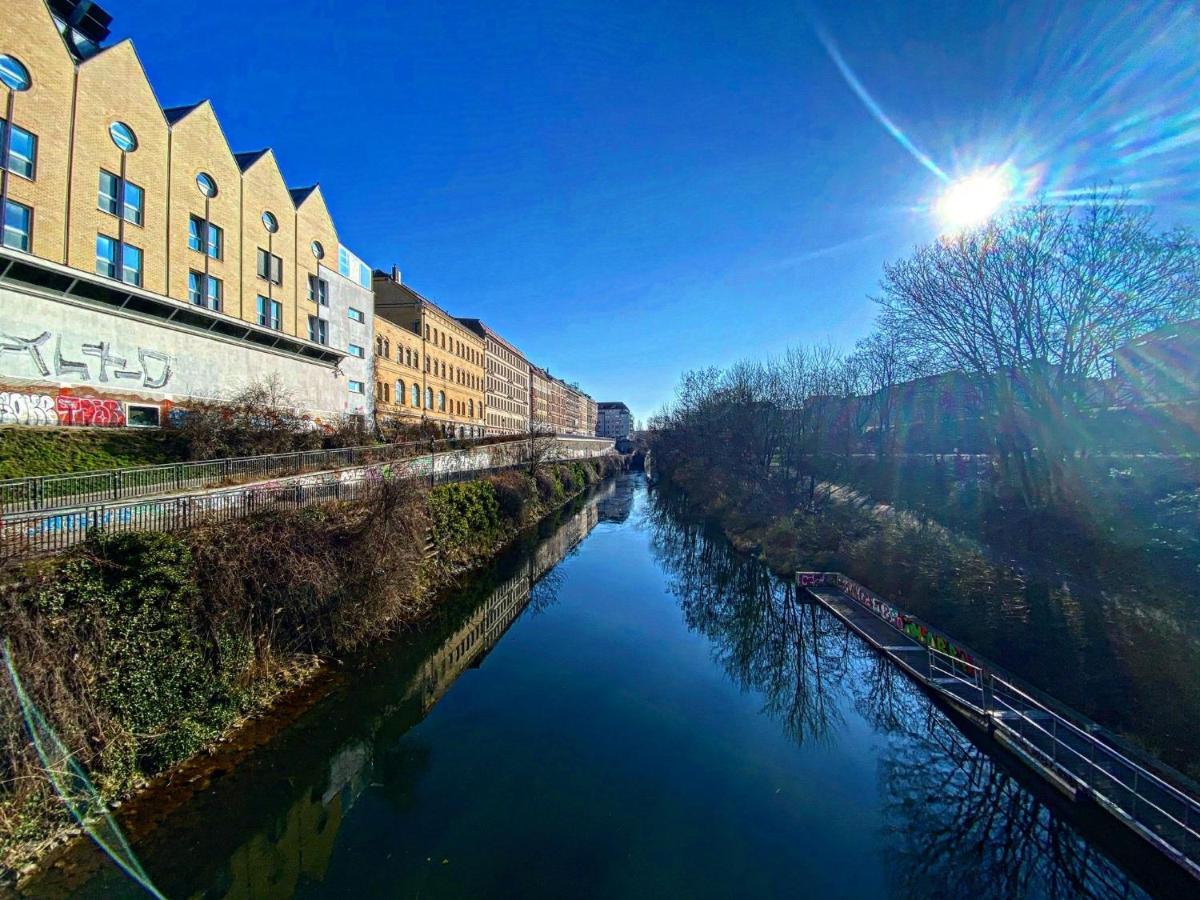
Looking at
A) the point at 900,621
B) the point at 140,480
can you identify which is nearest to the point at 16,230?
the point at 140,480

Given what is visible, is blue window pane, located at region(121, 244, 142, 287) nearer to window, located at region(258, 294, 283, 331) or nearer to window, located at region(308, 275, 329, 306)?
window, located at region(258, 294, 283, 331)

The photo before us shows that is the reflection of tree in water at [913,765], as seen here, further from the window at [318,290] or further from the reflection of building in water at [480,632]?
the window at [318,290]

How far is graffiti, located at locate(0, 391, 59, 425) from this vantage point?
14670mm

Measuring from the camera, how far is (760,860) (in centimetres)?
654

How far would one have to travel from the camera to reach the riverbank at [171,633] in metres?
5.95

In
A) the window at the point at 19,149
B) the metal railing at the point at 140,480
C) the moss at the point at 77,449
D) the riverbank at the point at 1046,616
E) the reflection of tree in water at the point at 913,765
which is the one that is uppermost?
the window at the point at 19,149

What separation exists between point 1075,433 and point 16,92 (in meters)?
37.3

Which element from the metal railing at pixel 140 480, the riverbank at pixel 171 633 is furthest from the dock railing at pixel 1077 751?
the metal railing at pixel 140 480

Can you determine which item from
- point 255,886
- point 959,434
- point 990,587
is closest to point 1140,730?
point 990,587

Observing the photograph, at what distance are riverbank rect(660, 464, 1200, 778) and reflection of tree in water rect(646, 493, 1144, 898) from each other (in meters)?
2.40

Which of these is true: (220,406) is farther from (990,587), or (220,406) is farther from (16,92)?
(990,587)

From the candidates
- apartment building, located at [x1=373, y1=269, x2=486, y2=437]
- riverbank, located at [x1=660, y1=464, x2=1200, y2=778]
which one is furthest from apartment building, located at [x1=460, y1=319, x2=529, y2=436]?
riverbank, located at [x1=660, y1=464, x2=1200, y2=778]

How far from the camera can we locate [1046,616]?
1213 cm

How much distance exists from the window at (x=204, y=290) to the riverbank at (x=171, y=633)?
16.1 m
